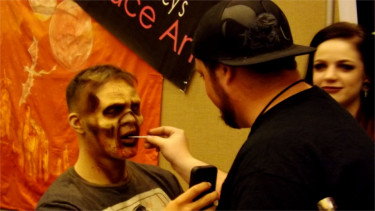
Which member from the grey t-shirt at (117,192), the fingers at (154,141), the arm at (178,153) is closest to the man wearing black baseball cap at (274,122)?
the arm at (178,153)

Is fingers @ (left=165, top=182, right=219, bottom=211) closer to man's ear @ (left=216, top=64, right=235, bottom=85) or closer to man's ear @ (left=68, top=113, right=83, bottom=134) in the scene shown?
man's ear @ (left=216, top=64, right=235, bottom=85)

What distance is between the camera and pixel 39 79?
7.23 feet

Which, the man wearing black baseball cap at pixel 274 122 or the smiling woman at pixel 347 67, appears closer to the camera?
the man wearing black baseball cap at pixel 274 122

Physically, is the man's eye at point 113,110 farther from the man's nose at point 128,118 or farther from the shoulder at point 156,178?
the shoulder at point 156,178

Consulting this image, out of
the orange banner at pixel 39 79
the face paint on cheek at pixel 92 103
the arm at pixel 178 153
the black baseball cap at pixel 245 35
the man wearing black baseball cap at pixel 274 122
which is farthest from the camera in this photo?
the orange banner at pixel 39 79

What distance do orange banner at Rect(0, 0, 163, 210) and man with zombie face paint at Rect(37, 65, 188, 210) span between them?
0.70 m

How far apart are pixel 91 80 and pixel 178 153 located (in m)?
0.38

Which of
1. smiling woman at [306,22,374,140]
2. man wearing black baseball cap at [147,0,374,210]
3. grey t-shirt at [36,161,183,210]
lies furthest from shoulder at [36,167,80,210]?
smiling woman at [306,22,374,140]

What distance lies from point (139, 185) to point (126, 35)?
3.04ft

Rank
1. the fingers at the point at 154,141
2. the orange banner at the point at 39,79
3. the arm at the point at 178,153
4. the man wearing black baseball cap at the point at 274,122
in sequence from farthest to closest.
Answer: the orange banner at the point at 39,79, the fingers at the point at 154,141, the arm at the point at 178,153, the man wearing black baseball cap at the point at 274,122

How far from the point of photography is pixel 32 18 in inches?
86.2

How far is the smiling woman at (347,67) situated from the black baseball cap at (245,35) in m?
0.48

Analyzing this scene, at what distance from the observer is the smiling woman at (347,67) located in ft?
4.08

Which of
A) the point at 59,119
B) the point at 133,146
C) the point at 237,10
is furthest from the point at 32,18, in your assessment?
the point at 237,10
